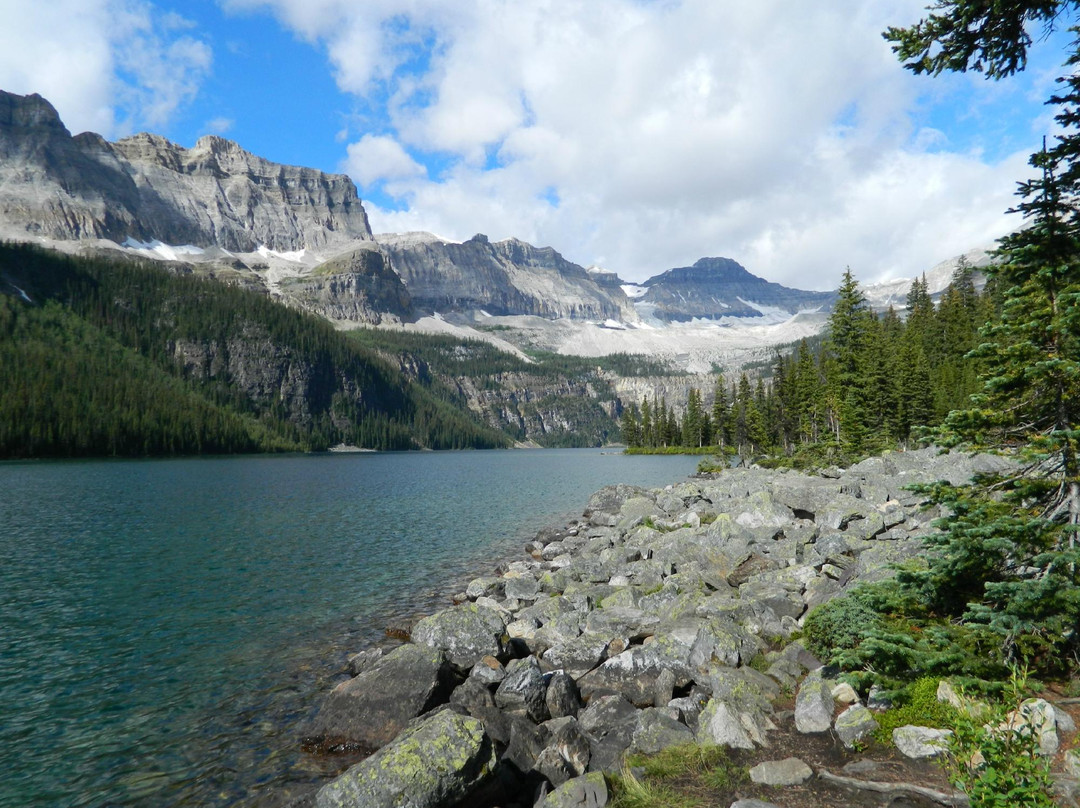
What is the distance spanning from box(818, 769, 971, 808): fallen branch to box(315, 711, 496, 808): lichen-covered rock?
4975 millimetres

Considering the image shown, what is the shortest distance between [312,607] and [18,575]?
15.0m

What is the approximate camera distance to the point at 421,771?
851 cm

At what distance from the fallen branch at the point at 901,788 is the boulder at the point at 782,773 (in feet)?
0.76

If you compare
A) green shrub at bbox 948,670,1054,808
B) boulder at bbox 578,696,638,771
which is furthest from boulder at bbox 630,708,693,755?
green shrub at bbox 948,670,1054,808

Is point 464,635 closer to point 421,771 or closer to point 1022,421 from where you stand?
point 421,771

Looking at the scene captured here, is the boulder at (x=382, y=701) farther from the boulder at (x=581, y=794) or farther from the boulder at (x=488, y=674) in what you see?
the boulder at (x=581, y=794)

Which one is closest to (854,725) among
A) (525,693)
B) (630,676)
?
(630,676)

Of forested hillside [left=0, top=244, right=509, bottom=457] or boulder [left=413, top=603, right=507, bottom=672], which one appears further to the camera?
forested hillside [left=0, top=244, right=509, bottom=457]

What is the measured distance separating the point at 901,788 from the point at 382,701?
9408 mm

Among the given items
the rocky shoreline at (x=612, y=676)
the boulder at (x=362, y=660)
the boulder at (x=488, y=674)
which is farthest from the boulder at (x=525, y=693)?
the boulder at (x=362, y=660)

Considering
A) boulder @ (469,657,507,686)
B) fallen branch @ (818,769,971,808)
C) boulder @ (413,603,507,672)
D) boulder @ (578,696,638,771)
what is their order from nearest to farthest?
fallen branch @ (818,769,971,808) < boulder @ (578,696,638,771) < boulder @ (469,657,507,686) < boulder @ (413,603,507,672)

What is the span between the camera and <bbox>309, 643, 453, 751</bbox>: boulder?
11922mm

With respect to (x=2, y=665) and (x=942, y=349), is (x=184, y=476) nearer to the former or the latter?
(x=2, y=665)

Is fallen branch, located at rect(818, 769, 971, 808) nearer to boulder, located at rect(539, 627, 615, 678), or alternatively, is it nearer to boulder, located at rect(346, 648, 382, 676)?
boulder, located at rect(539, 627, 615, 678)
